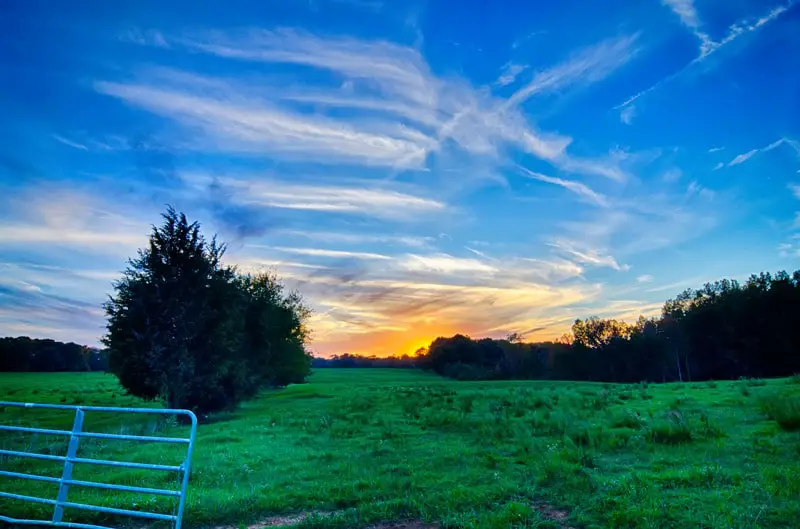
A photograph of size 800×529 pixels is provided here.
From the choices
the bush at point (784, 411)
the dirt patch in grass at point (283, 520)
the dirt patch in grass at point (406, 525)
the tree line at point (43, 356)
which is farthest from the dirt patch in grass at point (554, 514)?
the tree line at point (43, 356)

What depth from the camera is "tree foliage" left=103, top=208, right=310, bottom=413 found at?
26.3 metres

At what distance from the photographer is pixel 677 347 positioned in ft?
278

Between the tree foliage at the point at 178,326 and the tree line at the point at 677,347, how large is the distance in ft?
234

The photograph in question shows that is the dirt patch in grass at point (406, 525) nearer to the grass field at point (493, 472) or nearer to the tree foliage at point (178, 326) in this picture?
the grass field at point (493, 472)

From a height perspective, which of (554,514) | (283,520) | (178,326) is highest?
(178,326)

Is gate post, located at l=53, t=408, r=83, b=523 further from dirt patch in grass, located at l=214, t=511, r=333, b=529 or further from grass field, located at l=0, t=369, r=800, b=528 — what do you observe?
dirt patch in grass, located at l=214, t=511, r=333, b=529

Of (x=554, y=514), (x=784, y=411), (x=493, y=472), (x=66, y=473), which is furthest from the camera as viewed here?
(x=784, y=411)

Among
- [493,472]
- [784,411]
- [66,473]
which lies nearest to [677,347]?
[784,411]

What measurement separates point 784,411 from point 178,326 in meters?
26.0

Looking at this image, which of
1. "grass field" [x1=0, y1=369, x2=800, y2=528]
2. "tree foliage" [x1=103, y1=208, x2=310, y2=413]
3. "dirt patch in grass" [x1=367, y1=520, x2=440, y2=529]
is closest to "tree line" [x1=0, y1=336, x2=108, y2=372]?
"tree foliage" [x1=103, y1=208, x2=310, y2=413]

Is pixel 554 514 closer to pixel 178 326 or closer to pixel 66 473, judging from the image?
pixel 66 473

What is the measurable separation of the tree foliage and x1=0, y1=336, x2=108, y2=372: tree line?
4442 centimetres

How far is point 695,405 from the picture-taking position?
23250 millimetres

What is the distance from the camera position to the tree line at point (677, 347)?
235 feet
